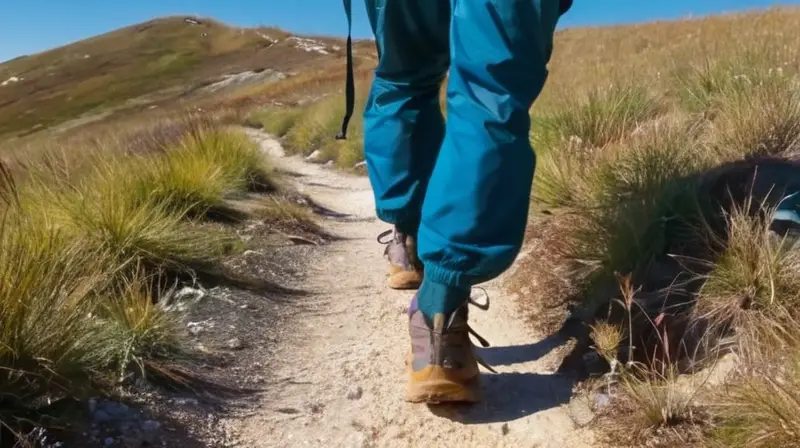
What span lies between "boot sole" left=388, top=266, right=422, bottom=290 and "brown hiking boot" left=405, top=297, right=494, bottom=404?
2.70ft

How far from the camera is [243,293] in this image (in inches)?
99.7

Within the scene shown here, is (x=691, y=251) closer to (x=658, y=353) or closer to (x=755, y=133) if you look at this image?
(x=658, y=353)

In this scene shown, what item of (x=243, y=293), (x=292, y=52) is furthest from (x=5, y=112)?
(x=243, y=293)

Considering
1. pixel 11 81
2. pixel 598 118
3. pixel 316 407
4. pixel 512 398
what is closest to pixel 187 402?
pixel 316 407

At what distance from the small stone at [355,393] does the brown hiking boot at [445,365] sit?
0.15 meters

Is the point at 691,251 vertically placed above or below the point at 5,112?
above

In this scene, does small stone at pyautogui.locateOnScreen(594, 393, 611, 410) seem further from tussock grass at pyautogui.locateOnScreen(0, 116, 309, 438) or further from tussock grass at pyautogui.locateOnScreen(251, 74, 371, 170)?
tussock grass at pyautogui.locateOnScreen(251, 74, 371, 170)

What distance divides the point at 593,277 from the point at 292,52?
47.1 metres

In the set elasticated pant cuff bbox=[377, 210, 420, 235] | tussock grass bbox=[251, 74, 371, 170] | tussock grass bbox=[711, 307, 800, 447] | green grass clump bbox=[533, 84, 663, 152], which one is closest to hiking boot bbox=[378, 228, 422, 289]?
elasticated pant cuff bbox=[377, 210, 420, 235]

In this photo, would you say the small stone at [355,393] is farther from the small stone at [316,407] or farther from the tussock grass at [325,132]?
the tussock grass at [325,132]

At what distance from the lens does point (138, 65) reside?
2096 inches

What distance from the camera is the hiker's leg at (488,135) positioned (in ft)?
4.73

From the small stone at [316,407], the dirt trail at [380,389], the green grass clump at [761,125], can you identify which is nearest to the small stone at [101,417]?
the dirt trail at [380,389]

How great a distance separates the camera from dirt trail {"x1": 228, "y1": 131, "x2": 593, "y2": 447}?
5.30 feet
